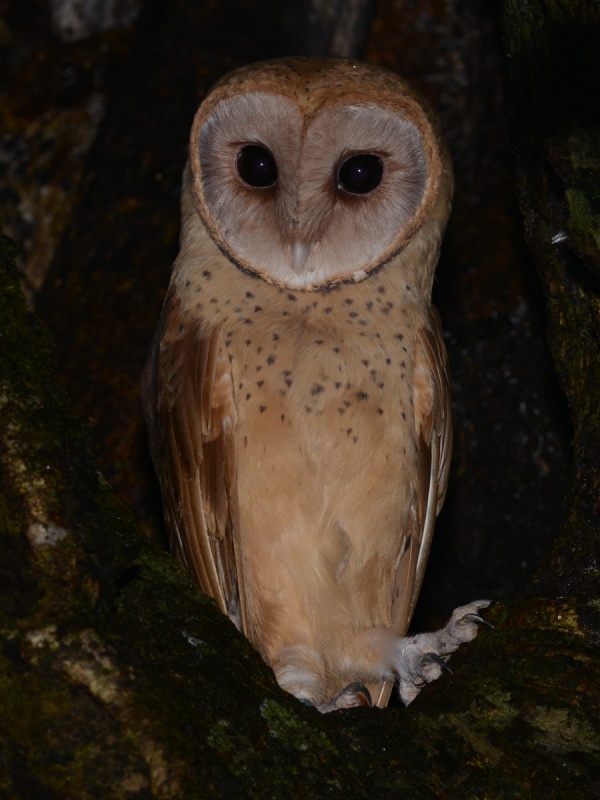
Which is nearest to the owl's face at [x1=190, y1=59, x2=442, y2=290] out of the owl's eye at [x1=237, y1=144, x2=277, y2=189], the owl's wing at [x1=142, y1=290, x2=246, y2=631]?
the owl's eye at [x1=237, y1=144, x2=277, y2=189]

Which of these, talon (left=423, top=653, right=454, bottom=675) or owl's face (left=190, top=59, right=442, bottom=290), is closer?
talon (left=423, top=653, right=454, bottom=675)

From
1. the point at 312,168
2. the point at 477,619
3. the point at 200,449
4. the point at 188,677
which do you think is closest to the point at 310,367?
the point at 200,449

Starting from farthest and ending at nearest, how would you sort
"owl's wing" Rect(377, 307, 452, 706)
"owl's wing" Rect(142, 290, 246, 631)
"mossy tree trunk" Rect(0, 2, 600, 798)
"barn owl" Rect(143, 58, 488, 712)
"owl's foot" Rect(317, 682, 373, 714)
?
1. "owl's wing" Rect(377, 307, 452, 706)
2. "owl's wing" Rect(142, 290, 246, 631)
3. "barn owl" Rect(143, 58, 488, 712)
4. "owl's foot" Rect(317, 682, 373, 714)
5. "mossy tree trunk" Rect(0, 2, 600, 798)

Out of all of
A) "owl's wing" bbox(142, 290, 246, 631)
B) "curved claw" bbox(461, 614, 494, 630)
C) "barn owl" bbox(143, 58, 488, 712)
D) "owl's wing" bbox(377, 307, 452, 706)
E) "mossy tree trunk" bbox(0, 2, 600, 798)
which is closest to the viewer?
"mossy tree trunk" bbox(0, 2, 600, 798)

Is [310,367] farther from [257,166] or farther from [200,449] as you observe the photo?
[257,166]

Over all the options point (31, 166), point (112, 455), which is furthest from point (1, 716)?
point (31, 166)

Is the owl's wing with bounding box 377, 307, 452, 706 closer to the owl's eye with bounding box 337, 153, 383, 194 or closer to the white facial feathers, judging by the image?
the white facial feathers
